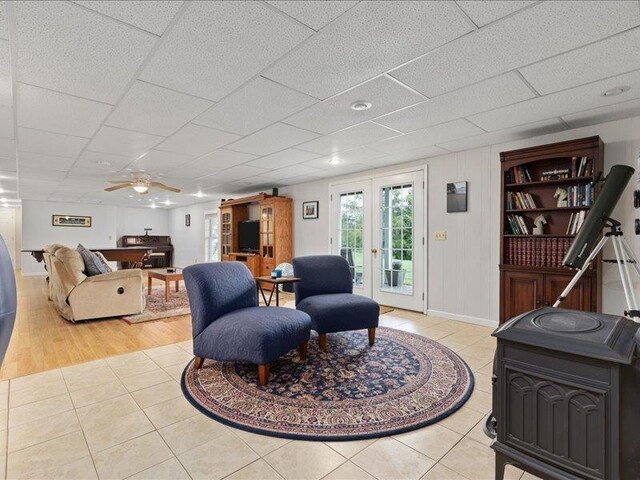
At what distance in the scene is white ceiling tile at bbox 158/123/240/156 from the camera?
3461 millimetres

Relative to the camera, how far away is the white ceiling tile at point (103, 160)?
4.42 metres

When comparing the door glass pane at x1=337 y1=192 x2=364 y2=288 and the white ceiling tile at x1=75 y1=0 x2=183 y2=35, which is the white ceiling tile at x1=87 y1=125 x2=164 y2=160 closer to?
the white ceiling tile at x1=75 y1=0 x2=183 y2=35

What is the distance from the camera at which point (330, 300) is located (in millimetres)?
3277

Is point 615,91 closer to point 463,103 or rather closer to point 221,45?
point 463,103

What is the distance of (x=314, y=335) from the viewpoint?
146 inches

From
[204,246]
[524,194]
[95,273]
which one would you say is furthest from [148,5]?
[204,246]

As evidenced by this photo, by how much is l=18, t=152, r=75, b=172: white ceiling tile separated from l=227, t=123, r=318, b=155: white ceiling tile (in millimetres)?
2583

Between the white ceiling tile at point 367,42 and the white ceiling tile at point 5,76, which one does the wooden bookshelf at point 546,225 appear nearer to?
the white ceiling tile at point 367,42

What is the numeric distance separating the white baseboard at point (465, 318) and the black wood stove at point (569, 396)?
8.86ft

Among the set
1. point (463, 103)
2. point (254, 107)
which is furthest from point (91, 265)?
point (463, 103)

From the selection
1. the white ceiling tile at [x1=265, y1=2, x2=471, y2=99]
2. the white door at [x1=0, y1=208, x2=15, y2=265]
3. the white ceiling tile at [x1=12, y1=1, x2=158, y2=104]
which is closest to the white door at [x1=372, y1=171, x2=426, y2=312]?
the white ceiling tile at [x1=265, y1=2, x2=471, y2=99]

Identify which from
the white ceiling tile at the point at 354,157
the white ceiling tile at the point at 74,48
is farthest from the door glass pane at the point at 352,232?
the white ceiling tile at the point at 74,48

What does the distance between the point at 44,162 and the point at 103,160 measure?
0.94 metres

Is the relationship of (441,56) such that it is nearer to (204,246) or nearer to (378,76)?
(378,76)
